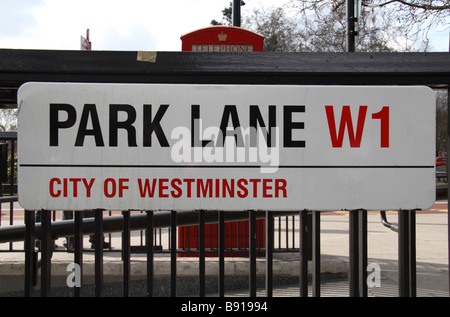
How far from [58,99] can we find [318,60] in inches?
46.4

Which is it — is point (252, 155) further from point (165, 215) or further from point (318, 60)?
point (165, 215)

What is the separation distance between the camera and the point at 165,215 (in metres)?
2.55

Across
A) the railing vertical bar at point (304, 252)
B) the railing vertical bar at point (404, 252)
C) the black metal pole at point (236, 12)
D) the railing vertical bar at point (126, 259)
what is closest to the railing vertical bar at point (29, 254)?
the railing vertical bar at point (126, 259)

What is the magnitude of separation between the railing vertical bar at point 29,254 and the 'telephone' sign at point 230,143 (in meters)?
0.25

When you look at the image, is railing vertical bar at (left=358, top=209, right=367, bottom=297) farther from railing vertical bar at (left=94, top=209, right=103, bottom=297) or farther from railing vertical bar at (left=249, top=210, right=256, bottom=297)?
railing vertical bar at (left=94, top=209, right=103, bottom=297)

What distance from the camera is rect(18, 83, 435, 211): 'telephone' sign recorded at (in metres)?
1.94

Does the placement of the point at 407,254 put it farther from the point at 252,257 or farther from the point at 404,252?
the point at 252,257

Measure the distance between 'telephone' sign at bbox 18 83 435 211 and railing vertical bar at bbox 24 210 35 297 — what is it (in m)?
0.25

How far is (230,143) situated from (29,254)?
3.71 feet

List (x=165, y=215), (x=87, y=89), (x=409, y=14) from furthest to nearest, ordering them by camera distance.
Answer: (x=409, y=14) → (x=165, y=215) → (x=87, y=89)

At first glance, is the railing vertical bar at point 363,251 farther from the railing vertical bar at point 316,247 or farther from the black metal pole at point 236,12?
the black metal pole at point 236,12

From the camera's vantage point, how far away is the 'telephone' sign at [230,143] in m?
1.94
